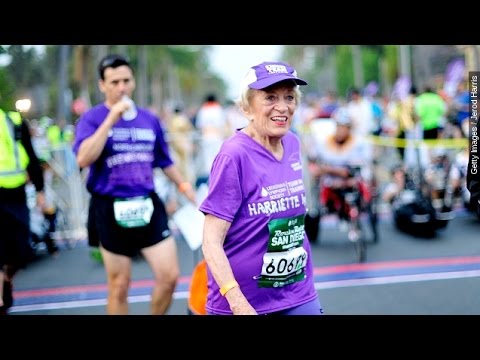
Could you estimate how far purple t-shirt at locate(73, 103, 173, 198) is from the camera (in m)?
4.44

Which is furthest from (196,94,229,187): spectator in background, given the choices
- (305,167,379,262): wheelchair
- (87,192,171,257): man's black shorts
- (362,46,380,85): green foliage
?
(362,46,380,85): green foliage

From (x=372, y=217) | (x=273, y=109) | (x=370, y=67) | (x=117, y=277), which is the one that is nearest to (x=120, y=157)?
(x=117, y=277)

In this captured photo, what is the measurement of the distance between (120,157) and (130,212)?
373 millimetres

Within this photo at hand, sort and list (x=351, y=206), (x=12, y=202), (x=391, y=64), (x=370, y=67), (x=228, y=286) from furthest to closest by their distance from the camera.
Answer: (x=370, y=67), (x=391, y=64), (x=351, y=206), (x=12, y=202), (x=228, y=286)

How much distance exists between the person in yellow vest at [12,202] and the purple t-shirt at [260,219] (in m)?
2.26

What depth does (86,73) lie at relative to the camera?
3434 cm

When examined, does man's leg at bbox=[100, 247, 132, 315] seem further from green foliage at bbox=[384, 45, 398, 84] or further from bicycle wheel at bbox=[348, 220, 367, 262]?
green foliage at bbox=[384, 45, 398, 84]

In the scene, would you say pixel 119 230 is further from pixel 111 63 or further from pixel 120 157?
pixel 111 63

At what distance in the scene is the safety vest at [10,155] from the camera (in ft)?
15.6

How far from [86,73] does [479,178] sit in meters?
32.9

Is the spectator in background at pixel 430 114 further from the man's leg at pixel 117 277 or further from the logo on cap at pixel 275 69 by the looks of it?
the logo on cap at pixel 275 69

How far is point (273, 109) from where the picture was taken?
2.92 m
